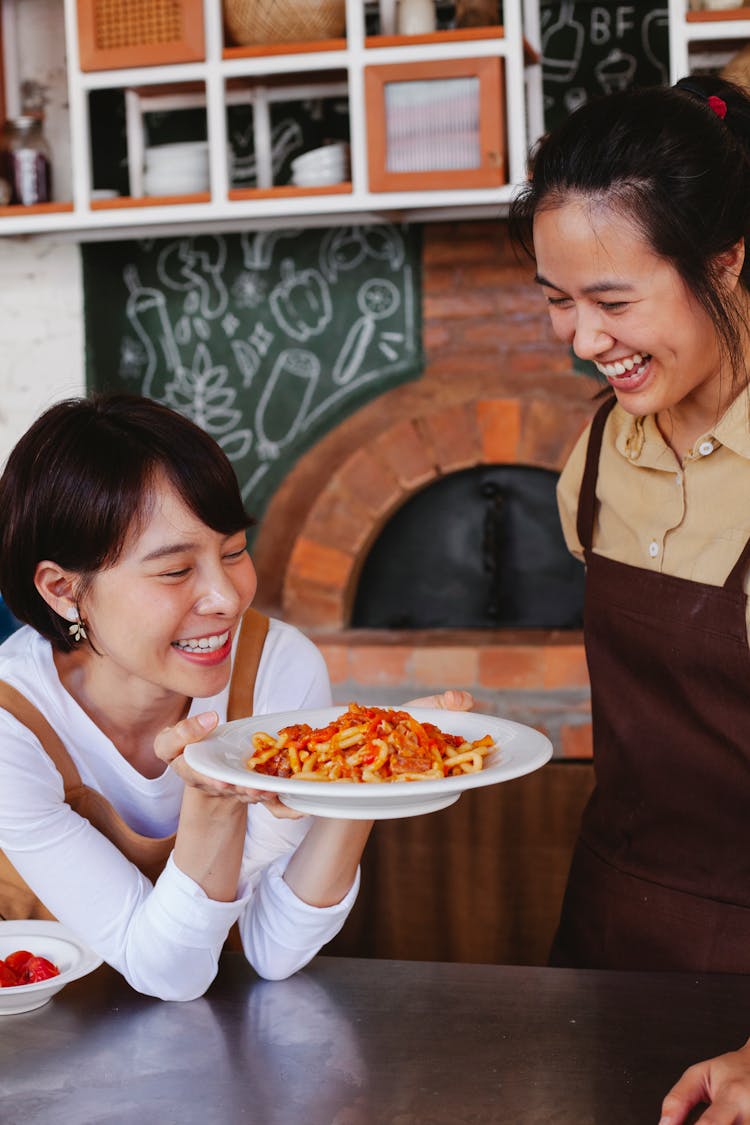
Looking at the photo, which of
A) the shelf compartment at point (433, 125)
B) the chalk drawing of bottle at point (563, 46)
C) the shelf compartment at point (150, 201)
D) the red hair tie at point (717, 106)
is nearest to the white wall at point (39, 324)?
the shelf compartment at point (150, 201)

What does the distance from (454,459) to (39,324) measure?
1219 mm

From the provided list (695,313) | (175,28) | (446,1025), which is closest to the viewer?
(446,1025)

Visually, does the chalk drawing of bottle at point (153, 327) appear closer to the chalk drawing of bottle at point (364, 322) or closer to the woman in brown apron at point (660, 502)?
the chalk drawing of bottle at point (364, 322)

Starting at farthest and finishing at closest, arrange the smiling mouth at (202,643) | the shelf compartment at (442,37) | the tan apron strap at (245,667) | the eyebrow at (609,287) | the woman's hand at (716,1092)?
the shelf compartment at (442,37)
the tan apron strap at (245,667)
the smiling mouth at (202,643)
the eyebrow at (609,287)
the woman's hand at (716,1092)

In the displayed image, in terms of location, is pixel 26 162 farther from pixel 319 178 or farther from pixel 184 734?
pixel 184 734

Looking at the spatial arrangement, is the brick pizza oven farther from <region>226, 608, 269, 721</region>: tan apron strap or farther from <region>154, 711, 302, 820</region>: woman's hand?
<region>154, 711, 302, 820</region>: woman's hand

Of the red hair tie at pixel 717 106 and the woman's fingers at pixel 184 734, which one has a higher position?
the red hair tie at pixel 717 106

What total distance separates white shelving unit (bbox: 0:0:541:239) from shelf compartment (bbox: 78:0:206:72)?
0.08 feet

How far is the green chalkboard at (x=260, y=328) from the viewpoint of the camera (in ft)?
10.9

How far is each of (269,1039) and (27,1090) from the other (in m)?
0.24

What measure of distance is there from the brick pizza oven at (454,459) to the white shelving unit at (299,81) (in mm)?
290

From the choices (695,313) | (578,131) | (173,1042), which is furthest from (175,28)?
(173,1042)

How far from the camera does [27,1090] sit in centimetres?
114

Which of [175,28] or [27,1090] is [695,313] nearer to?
[27,1090]
